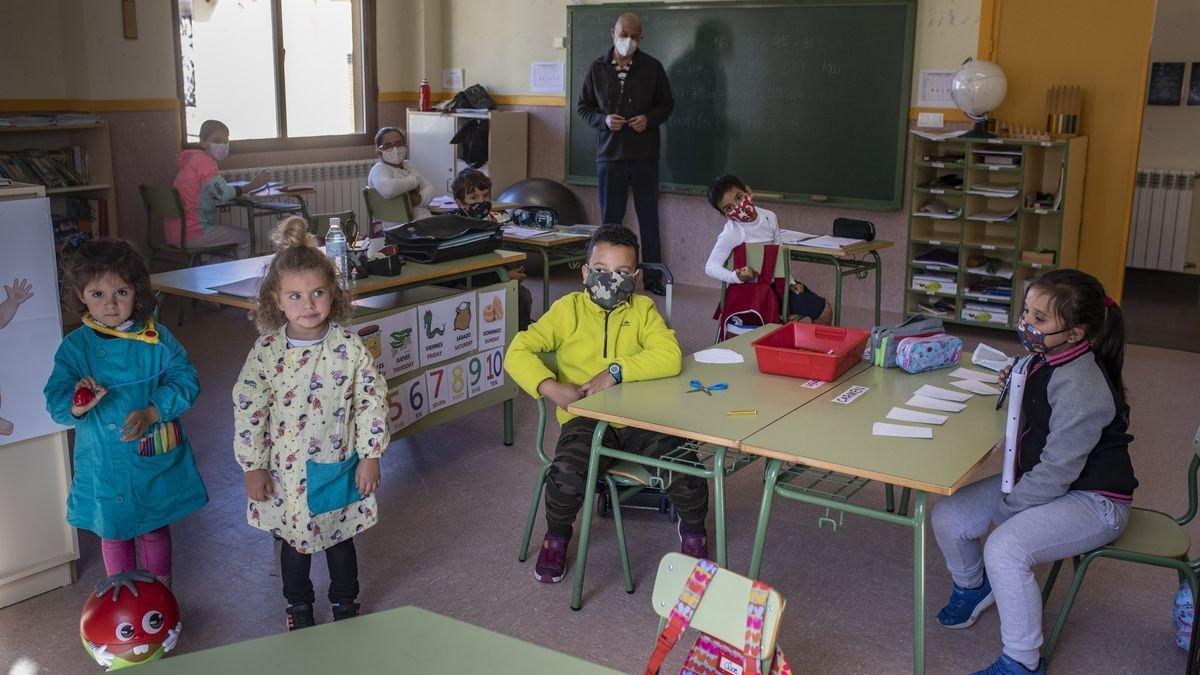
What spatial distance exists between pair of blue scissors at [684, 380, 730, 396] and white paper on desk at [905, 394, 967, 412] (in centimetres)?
50

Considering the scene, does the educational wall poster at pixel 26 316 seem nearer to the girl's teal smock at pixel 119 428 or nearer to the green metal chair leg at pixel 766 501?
the girl's teal smock at pixel 119 428

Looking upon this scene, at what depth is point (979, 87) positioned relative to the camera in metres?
6.44

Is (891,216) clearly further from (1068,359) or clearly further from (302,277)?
(302,277)

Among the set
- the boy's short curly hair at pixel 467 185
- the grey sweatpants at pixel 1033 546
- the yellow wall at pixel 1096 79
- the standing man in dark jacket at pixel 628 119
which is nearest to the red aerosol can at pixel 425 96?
the standing man in dark jacket at pixel 628 119

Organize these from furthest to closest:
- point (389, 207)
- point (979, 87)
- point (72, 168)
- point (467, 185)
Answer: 1. point (72, 168)
2. point (389, 207)
3. point (979, 87)
4. point (467, 185)

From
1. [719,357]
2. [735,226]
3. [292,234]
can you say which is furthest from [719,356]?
[735,226]

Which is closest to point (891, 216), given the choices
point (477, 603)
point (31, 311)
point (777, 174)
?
point (777, 174)

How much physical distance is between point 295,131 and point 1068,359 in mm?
7078

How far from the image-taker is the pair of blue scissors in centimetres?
299

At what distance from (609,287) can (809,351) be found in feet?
2.00

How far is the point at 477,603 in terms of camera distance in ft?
10.4

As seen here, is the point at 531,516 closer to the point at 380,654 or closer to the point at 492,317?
the point at 492,317

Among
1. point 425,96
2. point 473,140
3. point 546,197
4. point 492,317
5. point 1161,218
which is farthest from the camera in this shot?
point 425,96

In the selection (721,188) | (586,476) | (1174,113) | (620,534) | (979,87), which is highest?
(979,87)
